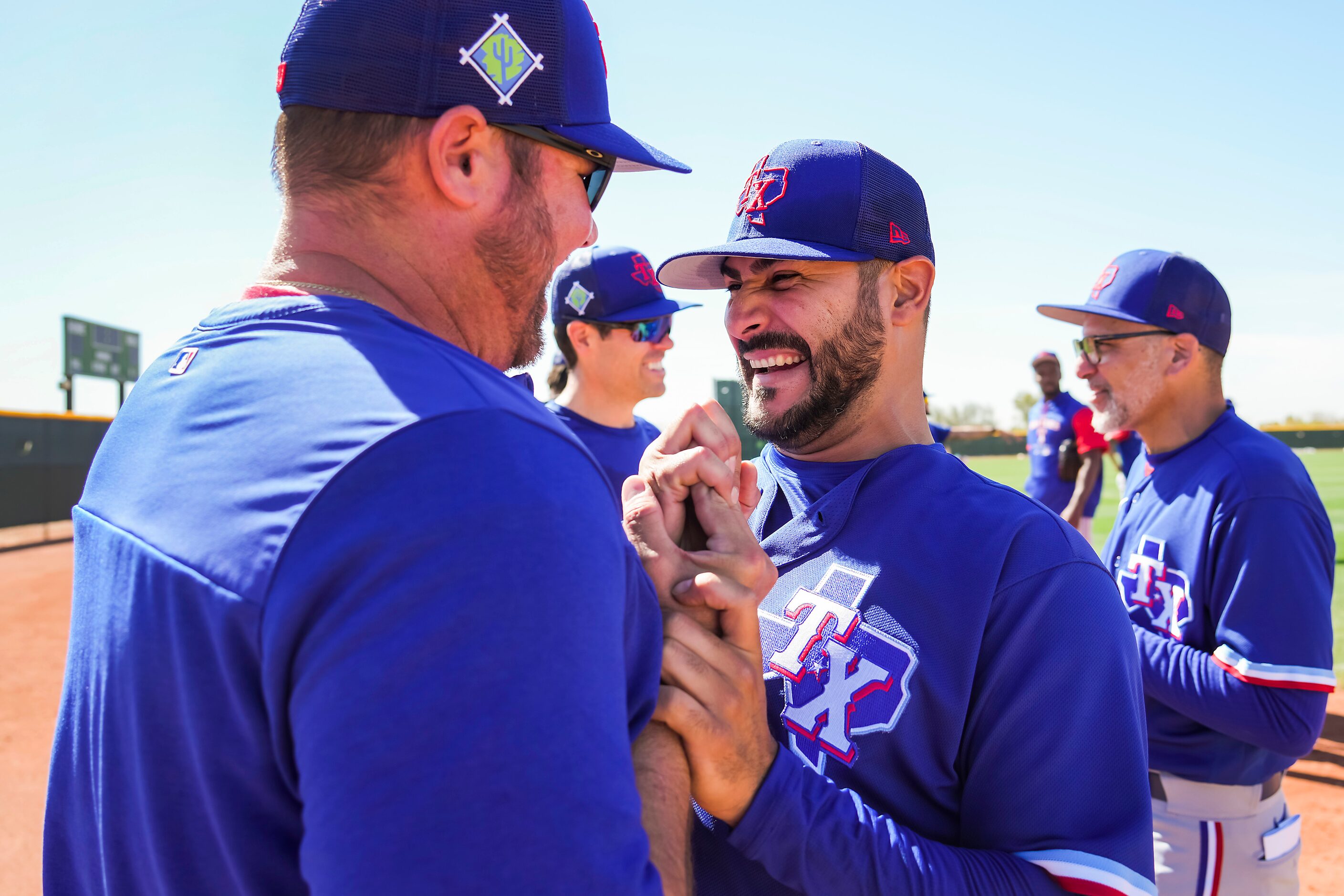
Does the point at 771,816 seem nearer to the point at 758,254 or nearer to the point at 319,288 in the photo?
the point at 319,288

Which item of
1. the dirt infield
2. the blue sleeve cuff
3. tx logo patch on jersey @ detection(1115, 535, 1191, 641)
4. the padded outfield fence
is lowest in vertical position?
the padded outfield fence

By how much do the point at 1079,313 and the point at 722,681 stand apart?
130 inches

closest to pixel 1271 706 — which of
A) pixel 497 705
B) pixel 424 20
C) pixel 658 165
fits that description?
pixel 658 165

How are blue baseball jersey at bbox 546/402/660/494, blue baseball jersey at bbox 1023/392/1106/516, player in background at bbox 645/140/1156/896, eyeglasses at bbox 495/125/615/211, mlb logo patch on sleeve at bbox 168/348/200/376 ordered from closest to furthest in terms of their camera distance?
mlb logo patch on sleeve at bbox 168/348/200/376 < eyeglasses at bbox 495/125/615/211 < player in background at bbox 645/140/1156/896 < blue baseball jersey at bbox 546/402/660/494 < blue baseball jersey at bbox 1023/392/1106/516

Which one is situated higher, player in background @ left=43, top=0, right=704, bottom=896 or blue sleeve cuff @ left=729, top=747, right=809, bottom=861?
player in background @ left=43, top=0, right=704, bottom=896

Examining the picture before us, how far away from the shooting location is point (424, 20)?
107 cm

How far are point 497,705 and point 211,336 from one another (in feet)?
2.09

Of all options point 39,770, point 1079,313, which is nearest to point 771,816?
point 1079,313

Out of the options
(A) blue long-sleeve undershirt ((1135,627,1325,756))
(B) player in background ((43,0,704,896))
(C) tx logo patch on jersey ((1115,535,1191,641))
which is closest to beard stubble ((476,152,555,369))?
(B) player in background ((43,0,704,896))

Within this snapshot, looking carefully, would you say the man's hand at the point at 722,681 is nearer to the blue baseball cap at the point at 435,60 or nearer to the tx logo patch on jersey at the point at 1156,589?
the blue baseball cap at the point at 435,60

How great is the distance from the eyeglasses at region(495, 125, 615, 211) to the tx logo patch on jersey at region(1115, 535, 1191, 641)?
7.74ft

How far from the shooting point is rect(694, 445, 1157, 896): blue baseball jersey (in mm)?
1281

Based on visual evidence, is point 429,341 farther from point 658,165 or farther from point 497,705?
point 658,165

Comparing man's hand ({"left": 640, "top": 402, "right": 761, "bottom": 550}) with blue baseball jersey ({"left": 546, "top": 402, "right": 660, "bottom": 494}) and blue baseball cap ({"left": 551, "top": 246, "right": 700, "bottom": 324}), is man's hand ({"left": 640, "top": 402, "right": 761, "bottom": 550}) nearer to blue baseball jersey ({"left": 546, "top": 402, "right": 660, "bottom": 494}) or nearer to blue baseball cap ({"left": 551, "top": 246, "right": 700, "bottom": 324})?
blue baseball jersey ({"left": 546, "top": 402, "right": 660, "bottom": 494})
